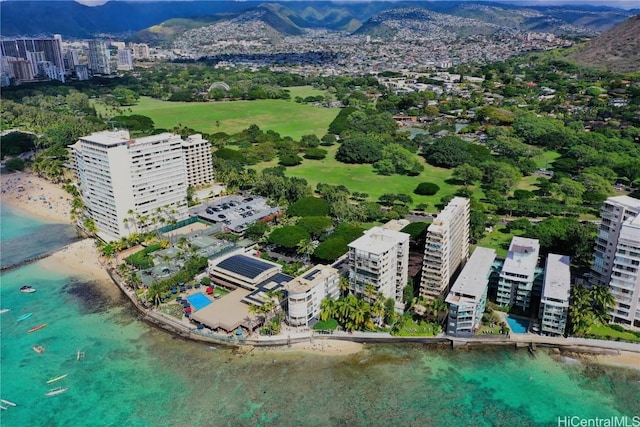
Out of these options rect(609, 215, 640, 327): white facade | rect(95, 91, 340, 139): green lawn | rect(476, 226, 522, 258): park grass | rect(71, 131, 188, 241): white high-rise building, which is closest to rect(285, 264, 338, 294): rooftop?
rect(476, 226, 522, 258): park grass

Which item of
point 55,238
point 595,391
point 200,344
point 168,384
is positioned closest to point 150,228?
→ point 55,238

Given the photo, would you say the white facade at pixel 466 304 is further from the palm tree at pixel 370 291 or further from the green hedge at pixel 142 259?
the green hedge at pixel 142 259

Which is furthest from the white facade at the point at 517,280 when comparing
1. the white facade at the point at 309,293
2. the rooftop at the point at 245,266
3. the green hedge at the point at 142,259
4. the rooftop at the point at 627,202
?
the green hedge at the point at 142,259

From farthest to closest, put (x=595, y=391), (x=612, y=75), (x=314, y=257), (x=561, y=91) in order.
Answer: (x=612, y=75) < (x=561, y=91) < (x=314, y=257) < (x=595, y=391)

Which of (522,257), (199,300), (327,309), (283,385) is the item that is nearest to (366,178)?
(522,257)

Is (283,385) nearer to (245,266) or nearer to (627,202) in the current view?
(245,266)

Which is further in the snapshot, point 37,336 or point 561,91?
point 561,91

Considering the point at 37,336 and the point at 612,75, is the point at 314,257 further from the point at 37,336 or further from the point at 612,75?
the point at 612,75

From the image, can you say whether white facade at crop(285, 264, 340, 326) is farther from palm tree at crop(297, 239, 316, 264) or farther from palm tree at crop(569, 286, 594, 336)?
palm tree at crop(569, 286, 594, 336)

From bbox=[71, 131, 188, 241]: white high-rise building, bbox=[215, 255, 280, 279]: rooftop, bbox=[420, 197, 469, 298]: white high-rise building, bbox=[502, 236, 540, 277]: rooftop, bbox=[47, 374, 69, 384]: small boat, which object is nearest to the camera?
bbox=[47, 374, 69, 384]: small boat
